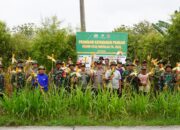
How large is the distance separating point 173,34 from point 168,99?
20.6ft

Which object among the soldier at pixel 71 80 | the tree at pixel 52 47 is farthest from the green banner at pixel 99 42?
the soldier at pixel 71 80

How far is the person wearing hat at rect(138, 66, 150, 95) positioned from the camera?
1155 centimetres

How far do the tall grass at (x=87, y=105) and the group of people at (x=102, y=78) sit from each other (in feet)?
2.56

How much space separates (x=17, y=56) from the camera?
18.2 m

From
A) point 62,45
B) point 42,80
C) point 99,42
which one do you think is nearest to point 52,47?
point 62,45

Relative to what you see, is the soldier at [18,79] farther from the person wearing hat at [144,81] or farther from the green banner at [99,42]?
the green banner at [99,42]

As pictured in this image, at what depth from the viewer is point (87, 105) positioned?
408 inches

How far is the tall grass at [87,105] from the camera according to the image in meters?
10.0

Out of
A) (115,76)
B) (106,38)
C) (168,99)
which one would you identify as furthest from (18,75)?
(106,38)

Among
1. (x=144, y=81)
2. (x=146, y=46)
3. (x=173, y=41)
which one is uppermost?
(x=173, y=41)

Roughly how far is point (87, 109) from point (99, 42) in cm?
587

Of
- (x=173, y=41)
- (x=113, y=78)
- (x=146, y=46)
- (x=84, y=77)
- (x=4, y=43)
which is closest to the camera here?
(x=113, y=78)

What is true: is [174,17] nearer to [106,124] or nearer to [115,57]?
[115,57]

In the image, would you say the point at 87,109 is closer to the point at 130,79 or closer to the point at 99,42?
the point at 130,79
